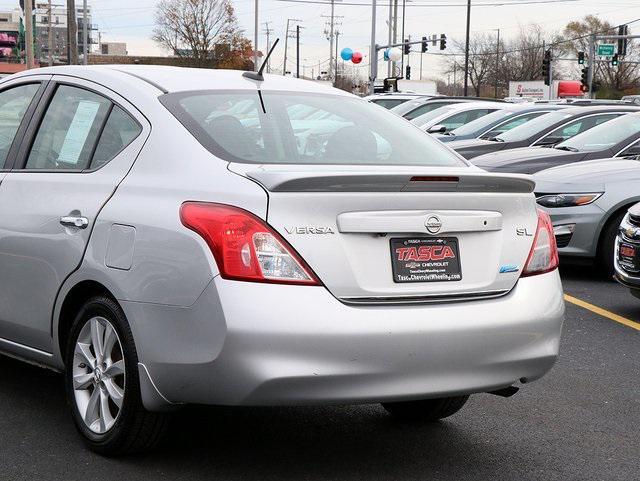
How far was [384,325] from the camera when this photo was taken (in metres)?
3.84

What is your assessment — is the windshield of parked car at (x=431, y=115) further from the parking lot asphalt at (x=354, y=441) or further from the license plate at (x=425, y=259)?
the license plate at (x=425, y=259)

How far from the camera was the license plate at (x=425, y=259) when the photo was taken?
399 centimetres

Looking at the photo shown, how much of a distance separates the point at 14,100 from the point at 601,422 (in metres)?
3.22

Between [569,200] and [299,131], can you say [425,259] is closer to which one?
[299,131]

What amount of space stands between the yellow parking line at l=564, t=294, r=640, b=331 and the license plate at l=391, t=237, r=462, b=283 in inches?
154

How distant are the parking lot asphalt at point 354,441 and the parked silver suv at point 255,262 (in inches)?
6.6

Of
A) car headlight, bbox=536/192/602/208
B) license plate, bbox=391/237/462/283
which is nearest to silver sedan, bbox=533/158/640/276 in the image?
car headlight, bbox=536/192/602/208

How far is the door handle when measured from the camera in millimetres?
4450

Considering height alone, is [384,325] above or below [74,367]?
above

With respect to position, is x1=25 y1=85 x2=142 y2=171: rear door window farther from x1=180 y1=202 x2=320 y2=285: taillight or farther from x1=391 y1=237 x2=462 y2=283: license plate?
x1=391 y1=237 x2=462 y2=283: license plate

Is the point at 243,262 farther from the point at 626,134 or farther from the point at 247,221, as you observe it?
the point at 626,134

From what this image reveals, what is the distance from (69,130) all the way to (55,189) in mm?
351

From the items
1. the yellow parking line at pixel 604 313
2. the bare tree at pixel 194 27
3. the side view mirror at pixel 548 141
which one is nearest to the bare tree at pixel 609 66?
the bare tree at pixel 194 27

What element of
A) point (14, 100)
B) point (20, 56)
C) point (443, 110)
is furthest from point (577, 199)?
point (20, 56)
